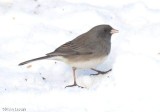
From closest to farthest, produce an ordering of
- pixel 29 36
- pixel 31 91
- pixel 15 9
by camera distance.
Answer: pixel 31 91 < pixel 29 36 < pixel 15 9

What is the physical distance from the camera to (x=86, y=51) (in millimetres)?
6223

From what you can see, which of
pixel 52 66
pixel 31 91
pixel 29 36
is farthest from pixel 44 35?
pixel 31 91

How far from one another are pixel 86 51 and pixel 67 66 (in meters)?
0.43

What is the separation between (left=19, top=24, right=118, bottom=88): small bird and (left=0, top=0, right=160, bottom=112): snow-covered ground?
162mm

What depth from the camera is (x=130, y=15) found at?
738 centimetres

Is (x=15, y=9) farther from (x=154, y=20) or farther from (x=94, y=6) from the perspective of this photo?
(x=154, y=20)

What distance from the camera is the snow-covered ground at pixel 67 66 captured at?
17.4 ft

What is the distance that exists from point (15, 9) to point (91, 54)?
1.87 metres

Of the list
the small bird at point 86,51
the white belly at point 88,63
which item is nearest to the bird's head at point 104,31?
the small bird at point 86,51

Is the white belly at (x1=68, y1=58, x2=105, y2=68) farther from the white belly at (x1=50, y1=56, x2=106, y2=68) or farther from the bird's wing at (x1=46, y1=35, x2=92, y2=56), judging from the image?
the bird's wing at (x1=46, y1=35, x2=92, y2=56)

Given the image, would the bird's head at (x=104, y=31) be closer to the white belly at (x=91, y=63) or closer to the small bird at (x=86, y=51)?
the small bird at (x=86, y=51)

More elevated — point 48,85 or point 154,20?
point 154,20

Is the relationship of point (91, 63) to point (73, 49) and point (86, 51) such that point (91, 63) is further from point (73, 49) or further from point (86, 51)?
point (73, 49)

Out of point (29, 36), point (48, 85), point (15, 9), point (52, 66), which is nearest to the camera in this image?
point (48, 85)
